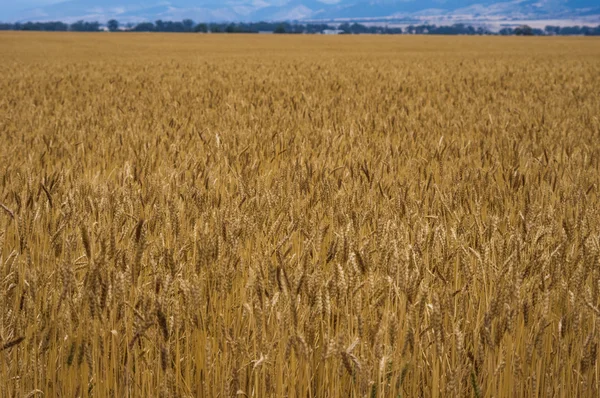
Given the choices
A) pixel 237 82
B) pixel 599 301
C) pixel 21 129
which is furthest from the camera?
pixel 237 82

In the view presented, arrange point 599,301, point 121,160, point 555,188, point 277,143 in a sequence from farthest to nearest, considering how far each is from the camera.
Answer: point 277,143, point 121,160, point 555,188, point 599,301

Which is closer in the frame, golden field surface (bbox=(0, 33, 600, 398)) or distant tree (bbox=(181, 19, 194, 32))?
golden field surface (bbox=(0, 33, 600, 398))

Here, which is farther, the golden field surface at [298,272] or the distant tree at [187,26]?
the distant tree at [187,26]

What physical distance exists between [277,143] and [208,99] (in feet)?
12.2

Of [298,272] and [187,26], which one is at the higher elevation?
[298,272]

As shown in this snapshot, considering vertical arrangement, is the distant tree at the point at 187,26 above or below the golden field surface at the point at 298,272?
below

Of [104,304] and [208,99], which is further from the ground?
[104,304]

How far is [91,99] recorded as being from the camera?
8086 mm

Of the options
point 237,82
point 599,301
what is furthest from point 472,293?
point 237,82

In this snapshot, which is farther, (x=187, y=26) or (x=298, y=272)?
(x=187, y=26)

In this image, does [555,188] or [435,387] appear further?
[555,188]

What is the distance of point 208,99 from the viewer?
8094 mm

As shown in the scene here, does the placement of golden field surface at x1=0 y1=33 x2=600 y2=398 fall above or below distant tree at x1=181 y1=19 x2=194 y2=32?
above

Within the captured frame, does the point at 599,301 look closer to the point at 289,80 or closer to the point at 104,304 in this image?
the point at 104,304
